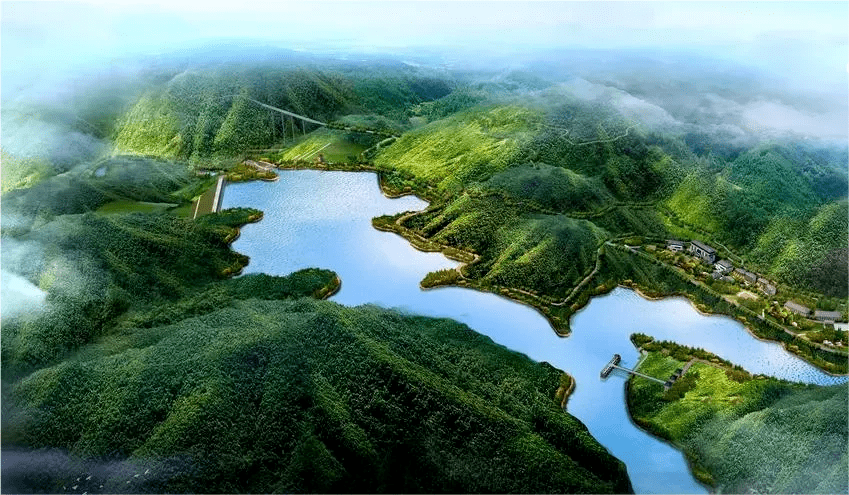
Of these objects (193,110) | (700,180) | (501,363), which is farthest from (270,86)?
(501,363)

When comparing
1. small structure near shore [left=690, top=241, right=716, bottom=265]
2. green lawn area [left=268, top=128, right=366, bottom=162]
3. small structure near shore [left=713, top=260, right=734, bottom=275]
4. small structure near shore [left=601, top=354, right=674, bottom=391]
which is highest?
green lawn area [left=268, top=128, right=366, bottom=162]

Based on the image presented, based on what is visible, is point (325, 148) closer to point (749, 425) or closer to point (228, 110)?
point (228, 110)

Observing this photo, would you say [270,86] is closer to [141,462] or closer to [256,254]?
[256,254]

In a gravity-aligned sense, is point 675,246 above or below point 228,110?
below

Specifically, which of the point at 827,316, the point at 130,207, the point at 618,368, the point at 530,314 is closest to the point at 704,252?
the point at 827,316

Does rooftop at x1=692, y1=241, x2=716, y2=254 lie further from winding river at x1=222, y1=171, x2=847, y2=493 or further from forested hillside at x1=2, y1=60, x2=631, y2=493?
forested hillside at x1=2, y1=60, x2=631, y2=493

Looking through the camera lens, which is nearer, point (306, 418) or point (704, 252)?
point (306, 418)

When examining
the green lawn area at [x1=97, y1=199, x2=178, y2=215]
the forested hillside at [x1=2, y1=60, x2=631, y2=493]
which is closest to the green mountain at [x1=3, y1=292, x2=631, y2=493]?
the forested hillside at [x1=2, y1=60, x2=631, y2=493]
